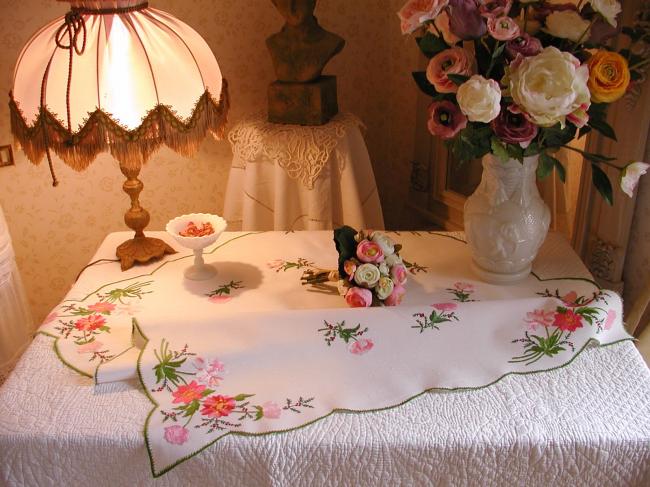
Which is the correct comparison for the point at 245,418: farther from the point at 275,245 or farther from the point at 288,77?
the point at 288,77

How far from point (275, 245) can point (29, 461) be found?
2.17ft

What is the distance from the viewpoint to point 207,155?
195 centimetres

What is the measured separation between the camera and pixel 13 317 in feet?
5.32

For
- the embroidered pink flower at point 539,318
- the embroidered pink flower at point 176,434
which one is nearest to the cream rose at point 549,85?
the embroidered pink flower at point 539,318

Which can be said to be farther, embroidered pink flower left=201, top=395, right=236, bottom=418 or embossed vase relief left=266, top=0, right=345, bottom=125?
embossed vase relief left=266, top=0, right=345, bottom=125

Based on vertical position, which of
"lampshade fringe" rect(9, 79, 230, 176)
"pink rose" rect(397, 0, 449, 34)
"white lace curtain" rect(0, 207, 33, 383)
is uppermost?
"pink rose" rect(397, 0, 449, 34)

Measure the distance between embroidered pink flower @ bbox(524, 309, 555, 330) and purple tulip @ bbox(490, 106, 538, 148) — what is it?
0.91ft

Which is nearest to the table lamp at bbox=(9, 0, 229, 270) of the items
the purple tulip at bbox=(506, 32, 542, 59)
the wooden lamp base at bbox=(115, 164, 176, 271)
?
the wooden lamp base at bbox=(115, 164, 176, 271)

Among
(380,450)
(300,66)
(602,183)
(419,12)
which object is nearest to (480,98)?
(419,12)

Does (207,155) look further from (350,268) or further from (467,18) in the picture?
(467,18)

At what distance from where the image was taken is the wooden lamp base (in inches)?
51.7

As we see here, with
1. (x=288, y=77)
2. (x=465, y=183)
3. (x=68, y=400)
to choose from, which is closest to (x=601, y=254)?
(x=465, y=183)

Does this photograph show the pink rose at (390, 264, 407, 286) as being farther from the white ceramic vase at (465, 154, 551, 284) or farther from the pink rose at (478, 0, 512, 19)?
the pink rose at (478, 0, 512, 19)

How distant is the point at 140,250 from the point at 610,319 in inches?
35.4
